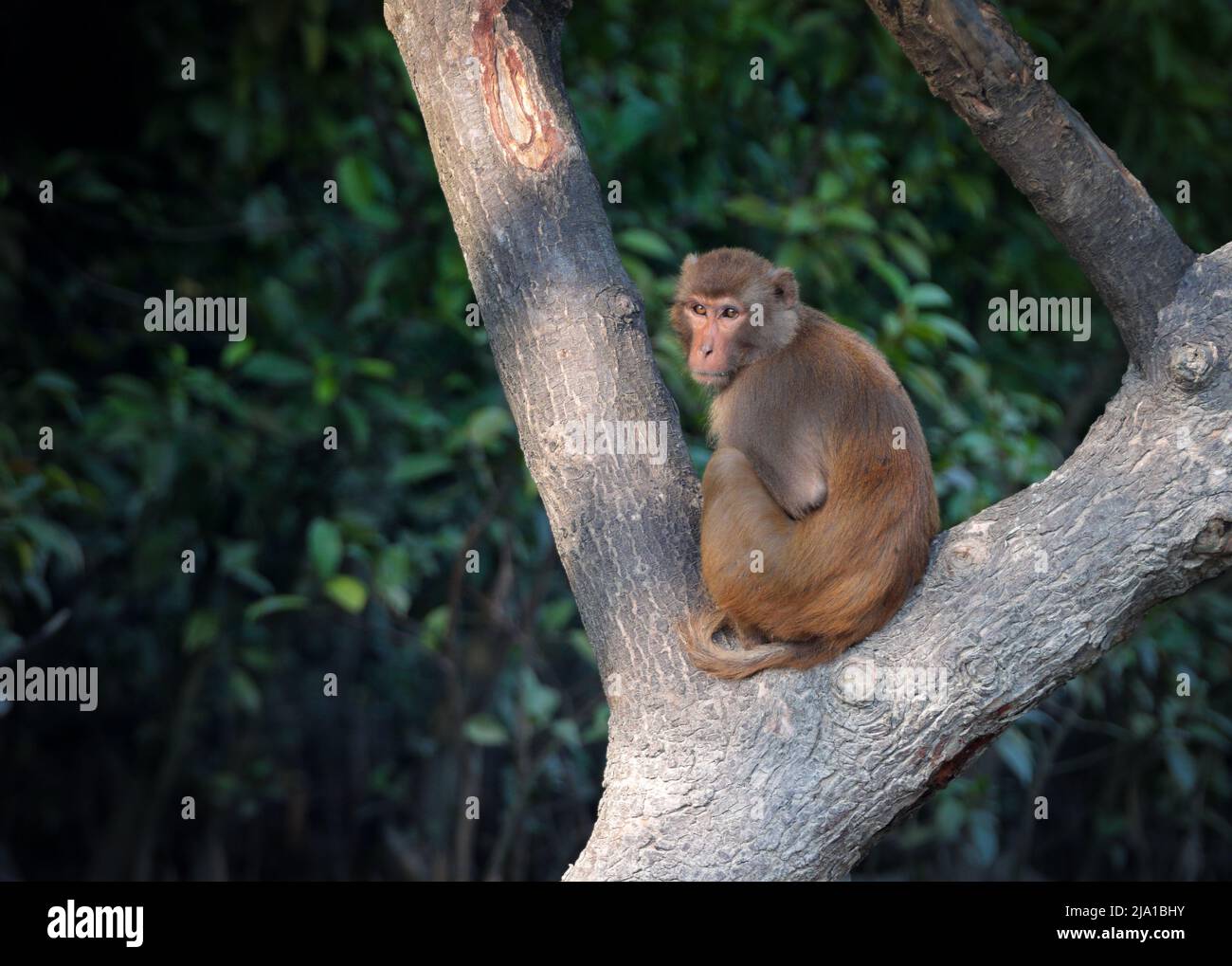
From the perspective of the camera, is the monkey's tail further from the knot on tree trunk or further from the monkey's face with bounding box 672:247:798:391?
the monkey's face with bounding box 672:247:798:391

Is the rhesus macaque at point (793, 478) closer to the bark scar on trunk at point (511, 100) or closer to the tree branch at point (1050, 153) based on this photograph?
the tree branch at point (1050, 153)

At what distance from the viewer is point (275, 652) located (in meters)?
8.00

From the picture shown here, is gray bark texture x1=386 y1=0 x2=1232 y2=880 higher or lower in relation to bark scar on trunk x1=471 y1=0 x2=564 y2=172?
lower

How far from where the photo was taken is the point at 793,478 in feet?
13.9

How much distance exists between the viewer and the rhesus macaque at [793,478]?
3.64 m

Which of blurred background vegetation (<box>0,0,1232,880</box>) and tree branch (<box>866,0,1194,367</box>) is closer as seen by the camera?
tree branch (<box>866,0,1194,367</box>)

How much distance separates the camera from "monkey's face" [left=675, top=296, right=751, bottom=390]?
15.5 ft

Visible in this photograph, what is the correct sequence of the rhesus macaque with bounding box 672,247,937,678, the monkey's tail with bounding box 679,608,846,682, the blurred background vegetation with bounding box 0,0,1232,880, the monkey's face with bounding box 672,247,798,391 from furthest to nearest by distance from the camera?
the blurred background vegetation with bounding box 0,0,1232,880
the monkey's face with bounding box 672,247,798,391
the rhesus macaque with bounding box 672,247,937,678
the monkey's tail with bounding box 679,608,846,682

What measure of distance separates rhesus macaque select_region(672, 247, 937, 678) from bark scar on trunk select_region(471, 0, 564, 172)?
119 cm

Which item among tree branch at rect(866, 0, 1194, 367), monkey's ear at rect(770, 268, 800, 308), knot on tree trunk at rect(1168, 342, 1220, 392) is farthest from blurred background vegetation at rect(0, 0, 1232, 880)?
knot on tree trunk at rect(1168, 342, 1220, 392)

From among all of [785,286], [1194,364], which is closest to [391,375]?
[785,286]

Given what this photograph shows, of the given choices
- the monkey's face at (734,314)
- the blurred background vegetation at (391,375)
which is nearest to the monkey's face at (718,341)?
the monkey's face at (734,314)

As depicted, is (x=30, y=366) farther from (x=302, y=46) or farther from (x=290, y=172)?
(x=302, y=46)

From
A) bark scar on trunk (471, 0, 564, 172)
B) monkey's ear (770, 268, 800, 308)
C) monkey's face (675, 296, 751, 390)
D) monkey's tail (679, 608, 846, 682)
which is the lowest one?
monkey's tail (679, 608, 846, 682)
